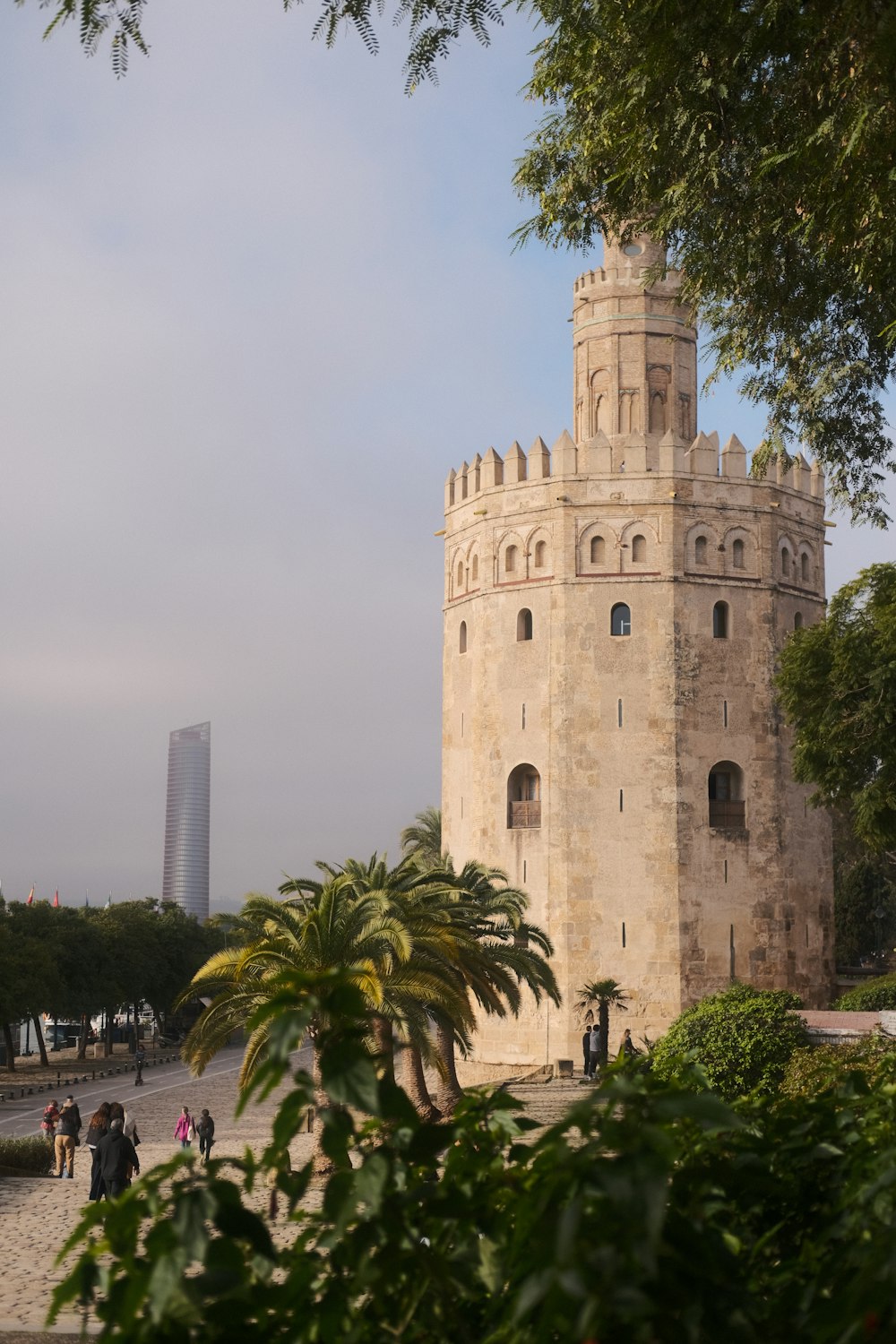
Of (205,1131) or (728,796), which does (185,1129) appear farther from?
(728,796)

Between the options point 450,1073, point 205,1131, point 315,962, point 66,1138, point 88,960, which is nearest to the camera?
point 315,962

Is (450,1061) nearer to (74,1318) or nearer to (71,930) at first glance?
(74,1318)

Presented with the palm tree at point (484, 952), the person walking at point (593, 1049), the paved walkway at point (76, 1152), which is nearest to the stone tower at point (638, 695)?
the person walking at point (593, 1049)

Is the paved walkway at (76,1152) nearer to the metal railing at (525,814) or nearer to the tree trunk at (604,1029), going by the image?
the tree trunk at (604,1029)

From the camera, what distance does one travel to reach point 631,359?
35281 mm

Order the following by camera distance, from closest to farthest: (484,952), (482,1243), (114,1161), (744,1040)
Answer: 1. (482,1243)
2. (114,1161)
3. (744,1040)
4. (484,952)

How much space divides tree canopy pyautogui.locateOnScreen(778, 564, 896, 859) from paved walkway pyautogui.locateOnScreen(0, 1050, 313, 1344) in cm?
1006

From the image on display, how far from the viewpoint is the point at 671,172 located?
9.44 m

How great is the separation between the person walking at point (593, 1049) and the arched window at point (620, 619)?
9200 mm

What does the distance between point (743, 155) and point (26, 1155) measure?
58.5 ft

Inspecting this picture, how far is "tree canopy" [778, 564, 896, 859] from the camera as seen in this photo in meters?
21.4

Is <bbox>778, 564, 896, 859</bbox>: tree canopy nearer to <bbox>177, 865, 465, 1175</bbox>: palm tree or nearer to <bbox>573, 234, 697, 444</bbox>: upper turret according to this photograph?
<bbox>177, 865, 465, 1175</bbox>: palm tree

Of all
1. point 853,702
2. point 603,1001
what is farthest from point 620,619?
point 853,702

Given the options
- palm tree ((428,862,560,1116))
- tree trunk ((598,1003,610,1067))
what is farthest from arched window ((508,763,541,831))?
tree trunk ((598,1003,610,1067))
